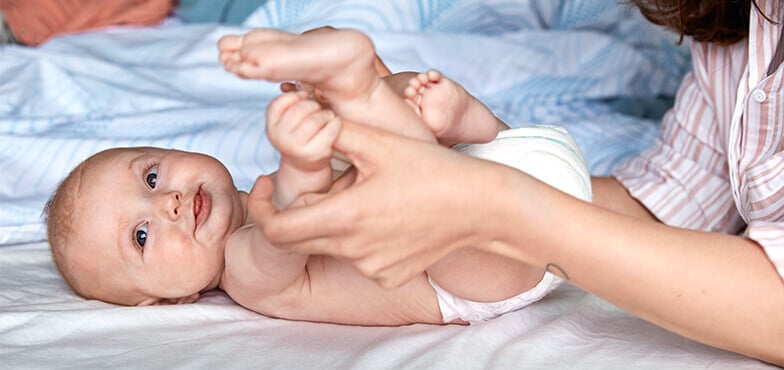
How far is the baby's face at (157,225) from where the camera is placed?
115 cm

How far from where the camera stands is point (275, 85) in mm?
1781

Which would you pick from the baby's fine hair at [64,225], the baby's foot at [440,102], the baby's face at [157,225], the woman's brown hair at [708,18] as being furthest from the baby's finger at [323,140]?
the woman's brown hair at [708,18]

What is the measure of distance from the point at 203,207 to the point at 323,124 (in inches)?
16.5

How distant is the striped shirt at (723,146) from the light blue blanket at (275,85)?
0.20 meters

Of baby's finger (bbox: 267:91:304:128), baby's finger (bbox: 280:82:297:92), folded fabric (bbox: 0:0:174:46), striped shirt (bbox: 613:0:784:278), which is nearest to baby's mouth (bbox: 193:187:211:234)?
baby's finger (bbox: 280:82:297:92)

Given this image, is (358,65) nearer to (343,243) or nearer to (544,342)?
(343,243)

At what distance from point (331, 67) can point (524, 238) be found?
0.23m

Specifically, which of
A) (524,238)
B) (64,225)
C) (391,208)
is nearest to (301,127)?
(391,208)

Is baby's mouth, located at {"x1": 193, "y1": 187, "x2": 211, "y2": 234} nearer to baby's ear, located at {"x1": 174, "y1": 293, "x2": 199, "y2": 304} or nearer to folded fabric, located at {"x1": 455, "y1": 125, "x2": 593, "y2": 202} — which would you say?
baby's ear, located at {"x1": 174, "y1": 293, "x2": 199, "y2": 304}

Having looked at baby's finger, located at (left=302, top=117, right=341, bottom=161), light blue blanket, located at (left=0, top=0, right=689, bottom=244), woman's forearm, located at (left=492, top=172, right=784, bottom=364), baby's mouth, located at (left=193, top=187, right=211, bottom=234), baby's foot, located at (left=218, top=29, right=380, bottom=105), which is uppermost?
baby's foot, located at (left=218, top=29, right=380, bottom=105)

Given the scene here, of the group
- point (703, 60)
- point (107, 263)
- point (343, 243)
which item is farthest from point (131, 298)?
point (703, 60)

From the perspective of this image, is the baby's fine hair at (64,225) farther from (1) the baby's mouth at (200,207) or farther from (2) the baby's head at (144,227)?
(1) the baby's mouth at (200,207)

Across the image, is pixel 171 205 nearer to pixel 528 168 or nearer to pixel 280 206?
pixel 280 206

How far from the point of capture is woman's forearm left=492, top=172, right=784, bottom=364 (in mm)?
846
